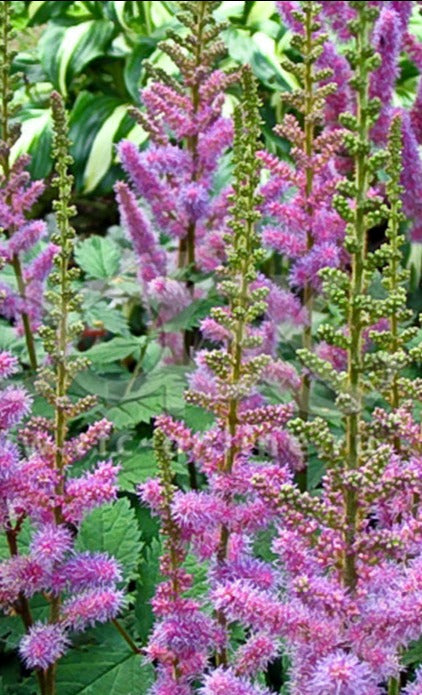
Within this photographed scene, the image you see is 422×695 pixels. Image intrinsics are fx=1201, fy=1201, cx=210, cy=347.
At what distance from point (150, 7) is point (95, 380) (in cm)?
368

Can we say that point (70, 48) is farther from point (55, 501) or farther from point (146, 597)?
point (55, 501)

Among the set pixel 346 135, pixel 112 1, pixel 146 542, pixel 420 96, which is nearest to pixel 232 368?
pixel 346 135

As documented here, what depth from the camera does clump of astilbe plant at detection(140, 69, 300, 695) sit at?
1.25m

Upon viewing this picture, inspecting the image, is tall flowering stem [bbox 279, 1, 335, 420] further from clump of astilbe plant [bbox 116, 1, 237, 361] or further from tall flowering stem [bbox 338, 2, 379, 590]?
tall flowering stem [bbox 338, 2, 379, 590]

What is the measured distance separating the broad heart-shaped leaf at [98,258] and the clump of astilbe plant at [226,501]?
4.64ft

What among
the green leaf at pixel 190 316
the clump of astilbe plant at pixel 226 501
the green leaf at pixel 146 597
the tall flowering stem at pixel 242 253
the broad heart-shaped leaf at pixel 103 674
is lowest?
the broad heart-shaped leaf at pixel 103 674

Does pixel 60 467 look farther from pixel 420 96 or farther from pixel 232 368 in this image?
pixel 420 96

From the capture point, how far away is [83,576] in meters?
1.44

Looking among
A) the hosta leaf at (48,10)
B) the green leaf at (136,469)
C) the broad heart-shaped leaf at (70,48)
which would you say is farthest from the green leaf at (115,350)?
the hosta leaf at (48,10)

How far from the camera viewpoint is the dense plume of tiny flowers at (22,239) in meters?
2.15

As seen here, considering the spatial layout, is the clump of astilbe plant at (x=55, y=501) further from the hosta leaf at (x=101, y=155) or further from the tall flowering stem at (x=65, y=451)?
the hosta leaf at (x=101, y=155)

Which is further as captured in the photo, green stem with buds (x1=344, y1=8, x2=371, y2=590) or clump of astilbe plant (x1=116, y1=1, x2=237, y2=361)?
clump of astilbe plant (x1=116, y1=1, x2=237, y2=361)

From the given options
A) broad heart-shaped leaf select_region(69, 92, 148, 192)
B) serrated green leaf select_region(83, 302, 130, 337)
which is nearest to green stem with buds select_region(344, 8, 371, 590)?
serrated green leaf select_region(83, 302, 130, 337)

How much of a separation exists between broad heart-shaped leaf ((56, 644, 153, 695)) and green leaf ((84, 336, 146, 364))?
0.73 meters
